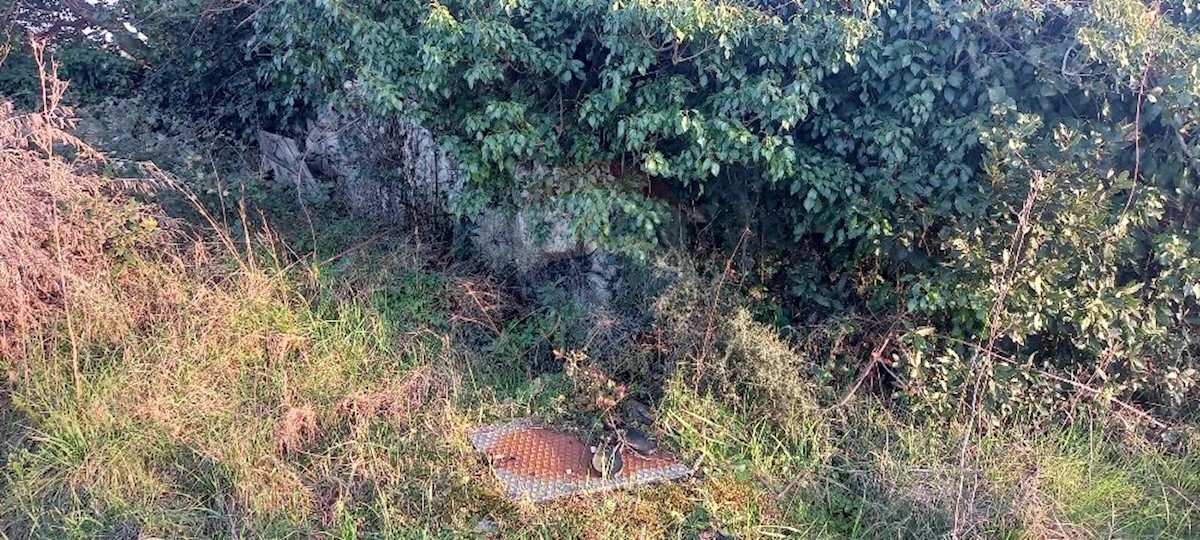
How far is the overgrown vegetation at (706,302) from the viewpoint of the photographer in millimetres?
3465

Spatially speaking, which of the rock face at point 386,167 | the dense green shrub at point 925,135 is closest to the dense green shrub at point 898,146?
the dense green shrub at point 925,135

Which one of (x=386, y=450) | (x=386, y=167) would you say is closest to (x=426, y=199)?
(x=386, y=167)

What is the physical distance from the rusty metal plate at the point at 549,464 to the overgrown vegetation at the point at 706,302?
0.23ft

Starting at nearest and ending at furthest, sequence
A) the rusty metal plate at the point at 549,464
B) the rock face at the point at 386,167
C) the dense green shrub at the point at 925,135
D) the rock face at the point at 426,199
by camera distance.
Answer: the rusty metal plate at the point at 549,464 → the dense green shrub at the point at 925,135 → the rock face at the point at 426,199 → the rock face at the point at 386,167

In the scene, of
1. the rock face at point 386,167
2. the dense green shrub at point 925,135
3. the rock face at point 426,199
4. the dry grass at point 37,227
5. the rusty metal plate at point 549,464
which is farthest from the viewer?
the rock face at point 386,167

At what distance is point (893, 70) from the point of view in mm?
3996

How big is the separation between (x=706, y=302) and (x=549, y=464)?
3.86 ft

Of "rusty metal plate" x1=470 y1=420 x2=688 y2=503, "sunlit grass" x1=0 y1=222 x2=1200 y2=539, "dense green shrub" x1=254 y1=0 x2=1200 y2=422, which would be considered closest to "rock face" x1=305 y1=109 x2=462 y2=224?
"dense green shrub" x1=254 y1=0 x2=1200 y2=422

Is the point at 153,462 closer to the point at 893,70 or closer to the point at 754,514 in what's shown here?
the point at 754,514

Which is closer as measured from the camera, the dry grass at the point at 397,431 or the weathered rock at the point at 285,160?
the dry grass at the point at 397,431

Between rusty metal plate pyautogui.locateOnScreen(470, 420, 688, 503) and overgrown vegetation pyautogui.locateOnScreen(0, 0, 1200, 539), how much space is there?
0.07m

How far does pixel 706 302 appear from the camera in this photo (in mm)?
4266

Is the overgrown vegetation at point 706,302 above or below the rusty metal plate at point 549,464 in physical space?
above

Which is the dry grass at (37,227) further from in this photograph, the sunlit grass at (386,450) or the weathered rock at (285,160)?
the weathered rock at (285,160)
